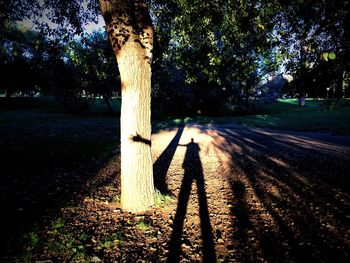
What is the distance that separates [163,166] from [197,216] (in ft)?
13.7

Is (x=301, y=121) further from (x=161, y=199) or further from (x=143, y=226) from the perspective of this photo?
(x=143, y=226)

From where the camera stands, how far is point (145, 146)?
16.8 ft

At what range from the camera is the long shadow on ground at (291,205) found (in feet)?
13.4

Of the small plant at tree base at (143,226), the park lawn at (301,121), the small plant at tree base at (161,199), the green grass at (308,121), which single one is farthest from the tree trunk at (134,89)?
the park lawn at (301,121)

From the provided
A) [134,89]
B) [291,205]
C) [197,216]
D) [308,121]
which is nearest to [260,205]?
[291,205]

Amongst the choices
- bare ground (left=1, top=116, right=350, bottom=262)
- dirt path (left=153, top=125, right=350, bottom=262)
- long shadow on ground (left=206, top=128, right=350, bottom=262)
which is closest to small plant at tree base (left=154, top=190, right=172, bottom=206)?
bare ground (left=1, top=116, right=350, bottom=262)

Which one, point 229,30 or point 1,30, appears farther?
point 1,30

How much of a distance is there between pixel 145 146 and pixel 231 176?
13.4 feet

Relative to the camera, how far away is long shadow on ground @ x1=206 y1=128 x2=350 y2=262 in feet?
13.4

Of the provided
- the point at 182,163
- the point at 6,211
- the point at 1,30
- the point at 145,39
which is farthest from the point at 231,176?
the point at 1,30

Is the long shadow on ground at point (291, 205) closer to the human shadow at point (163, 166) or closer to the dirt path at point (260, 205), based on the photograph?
the dirt path at point (260, 205)

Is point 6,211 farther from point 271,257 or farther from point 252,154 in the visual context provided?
point 252,154

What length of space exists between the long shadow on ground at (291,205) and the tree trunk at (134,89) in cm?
229

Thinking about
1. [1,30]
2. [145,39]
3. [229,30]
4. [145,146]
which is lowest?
[145,146]
